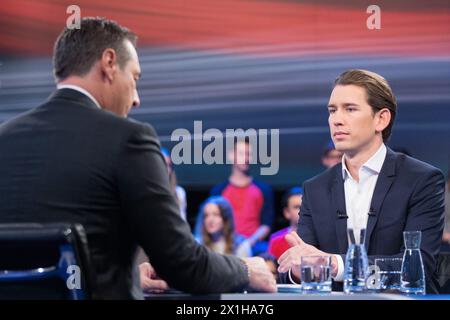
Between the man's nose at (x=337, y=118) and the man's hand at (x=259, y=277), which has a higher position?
the man's nose at (x=337, y=118)

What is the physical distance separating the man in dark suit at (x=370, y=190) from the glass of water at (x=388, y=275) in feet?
1.19

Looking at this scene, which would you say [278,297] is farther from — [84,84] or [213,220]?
[213,220]

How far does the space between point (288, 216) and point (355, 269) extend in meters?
3.83

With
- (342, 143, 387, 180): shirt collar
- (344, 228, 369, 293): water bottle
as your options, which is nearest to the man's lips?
(342, 143, 387, 180): shirt collar

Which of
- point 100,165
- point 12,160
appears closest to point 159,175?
point 100,165

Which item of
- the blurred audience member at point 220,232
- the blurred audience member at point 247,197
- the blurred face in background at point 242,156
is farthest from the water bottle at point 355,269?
the blurred face in background at point 242,156

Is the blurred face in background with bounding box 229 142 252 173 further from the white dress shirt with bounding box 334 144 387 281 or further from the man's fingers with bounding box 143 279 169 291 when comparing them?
the man's fingers with bounding box 143 279 169 291

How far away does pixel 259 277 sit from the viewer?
7.45 ft

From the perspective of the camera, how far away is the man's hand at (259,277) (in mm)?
2252

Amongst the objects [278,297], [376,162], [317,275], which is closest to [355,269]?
[317,275]

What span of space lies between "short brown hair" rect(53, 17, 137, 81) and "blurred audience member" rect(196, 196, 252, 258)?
3.82 m

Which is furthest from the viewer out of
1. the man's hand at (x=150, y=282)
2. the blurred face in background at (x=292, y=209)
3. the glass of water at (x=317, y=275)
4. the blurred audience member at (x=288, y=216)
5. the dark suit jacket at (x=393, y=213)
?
the blurred face in background at (x=292, y=209)

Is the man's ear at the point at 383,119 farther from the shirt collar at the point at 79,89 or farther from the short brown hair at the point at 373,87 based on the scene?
the shirt collar at the point at 79,89
